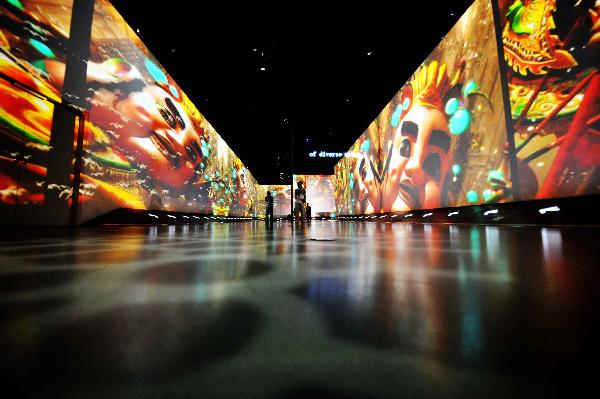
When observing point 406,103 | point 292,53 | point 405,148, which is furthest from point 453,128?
point 292,53

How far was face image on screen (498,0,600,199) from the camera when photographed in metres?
2.59

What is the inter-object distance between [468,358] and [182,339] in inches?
13.5

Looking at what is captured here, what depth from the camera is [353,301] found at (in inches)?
19.1

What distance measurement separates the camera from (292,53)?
5102 mm

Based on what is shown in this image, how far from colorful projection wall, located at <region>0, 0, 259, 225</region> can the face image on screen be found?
6278 millimetres

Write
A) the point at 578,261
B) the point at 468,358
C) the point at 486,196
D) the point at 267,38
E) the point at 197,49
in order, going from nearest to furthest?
the point at 468,358 < the point at 578,261 < the point at 486,196 < the point at 267,38 < the point at 197,49

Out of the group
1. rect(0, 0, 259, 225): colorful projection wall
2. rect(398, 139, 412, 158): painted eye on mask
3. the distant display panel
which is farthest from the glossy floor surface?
the distant display panel

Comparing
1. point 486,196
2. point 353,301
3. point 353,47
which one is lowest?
point 353,301

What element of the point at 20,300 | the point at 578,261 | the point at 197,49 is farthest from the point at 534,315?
the point at 197,49

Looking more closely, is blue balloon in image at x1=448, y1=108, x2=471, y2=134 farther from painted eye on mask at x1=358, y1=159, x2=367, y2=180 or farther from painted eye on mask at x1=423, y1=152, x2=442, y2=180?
painted eye on mask at x1=358, y1=159, x2=367, y2=180

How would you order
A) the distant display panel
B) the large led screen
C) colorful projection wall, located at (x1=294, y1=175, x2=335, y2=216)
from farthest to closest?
the distant display panel < colorful projection wall, located at (x1=294, y1=175, x2=335, y2=216) < the large led screen

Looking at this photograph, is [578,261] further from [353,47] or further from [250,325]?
[353,47]

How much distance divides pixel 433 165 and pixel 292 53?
3.70 metres

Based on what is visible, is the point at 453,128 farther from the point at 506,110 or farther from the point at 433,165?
the point at 506,110
